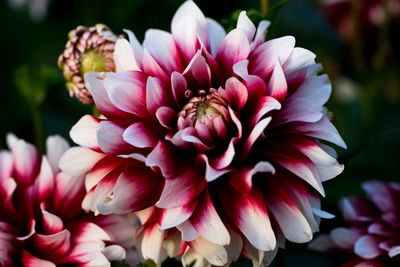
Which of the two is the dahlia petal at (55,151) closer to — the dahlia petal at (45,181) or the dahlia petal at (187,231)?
the dahlia petal at (45,181)

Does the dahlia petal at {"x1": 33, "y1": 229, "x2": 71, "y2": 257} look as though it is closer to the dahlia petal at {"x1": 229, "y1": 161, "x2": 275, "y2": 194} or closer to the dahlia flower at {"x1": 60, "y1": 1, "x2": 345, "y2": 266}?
the dahlia flower at {"x1": 60, "y1": 1, "x2": 345, "y2": 266}

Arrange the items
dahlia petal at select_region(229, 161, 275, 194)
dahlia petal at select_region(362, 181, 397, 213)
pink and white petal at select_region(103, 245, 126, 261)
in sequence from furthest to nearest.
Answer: dahlia petal at select_region(362, 181, 397, 213)
pink and white petal at select_region(103, 245, 126, 261)
dahlia petal at select_region(229, 161, 275, 194)

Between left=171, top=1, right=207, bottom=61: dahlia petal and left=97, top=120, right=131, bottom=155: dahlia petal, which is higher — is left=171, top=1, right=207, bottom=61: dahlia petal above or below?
above

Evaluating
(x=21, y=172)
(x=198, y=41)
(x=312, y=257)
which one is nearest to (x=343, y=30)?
(x=312, y=257)

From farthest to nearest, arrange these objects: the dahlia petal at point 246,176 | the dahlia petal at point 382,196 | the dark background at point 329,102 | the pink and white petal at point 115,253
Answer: the dark background at point 329,102, the dahlia petal at point 382,196, the pink and white petal at point 115,253, the dahlia petal at point 246,176

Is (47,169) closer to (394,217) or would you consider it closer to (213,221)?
(213,221)

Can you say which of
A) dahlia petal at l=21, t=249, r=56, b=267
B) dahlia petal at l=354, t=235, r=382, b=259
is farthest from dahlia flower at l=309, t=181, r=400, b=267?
dahlia petal at l=21, t=249, r=56, b=267

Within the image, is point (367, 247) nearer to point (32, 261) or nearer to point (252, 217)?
point (252, 217)

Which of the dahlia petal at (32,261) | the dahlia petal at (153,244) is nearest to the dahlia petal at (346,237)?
the dahlia petal at (153,244)
